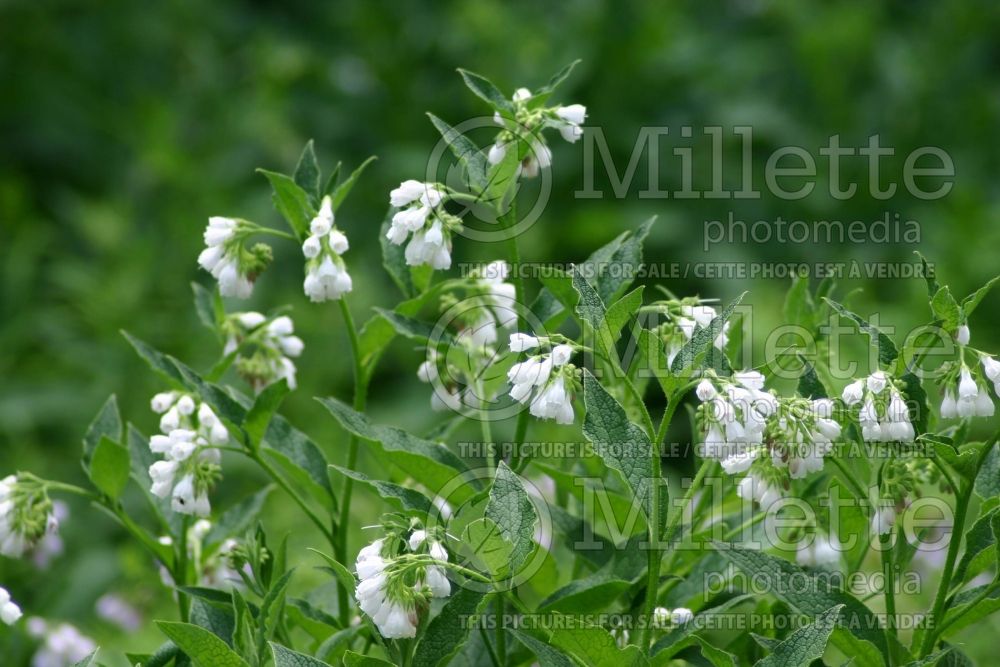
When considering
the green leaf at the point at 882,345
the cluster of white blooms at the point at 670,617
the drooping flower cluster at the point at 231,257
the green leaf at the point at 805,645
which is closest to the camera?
the green leaf at the point at 805,645

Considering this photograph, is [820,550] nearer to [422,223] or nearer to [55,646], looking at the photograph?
[422,223]

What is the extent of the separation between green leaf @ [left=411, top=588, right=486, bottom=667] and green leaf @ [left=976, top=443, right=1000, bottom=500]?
2.01 ft

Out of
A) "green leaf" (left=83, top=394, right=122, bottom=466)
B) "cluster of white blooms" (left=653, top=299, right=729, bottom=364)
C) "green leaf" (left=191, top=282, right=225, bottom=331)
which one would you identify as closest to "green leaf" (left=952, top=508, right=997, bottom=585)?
"cluster of white blooms" (left=653, top=299, right=729, bottom=364)

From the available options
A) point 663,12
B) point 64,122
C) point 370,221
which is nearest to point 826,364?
point 370,221

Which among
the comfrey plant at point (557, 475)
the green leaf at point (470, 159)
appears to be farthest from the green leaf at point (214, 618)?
the green leaf at point (470, 159)

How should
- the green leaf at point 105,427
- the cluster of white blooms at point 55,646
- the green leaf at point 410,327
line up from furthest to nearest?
the cluster of white blooms at point 55,646
the green leaf at point 105,427
the green leaf at point 410,327

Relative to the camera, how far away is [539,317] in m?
1.68

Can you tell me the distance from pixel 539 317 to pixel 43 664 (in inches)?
51.4

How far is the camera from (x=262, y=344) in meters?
1.84

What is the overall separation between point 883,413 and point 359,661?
24.1 inches

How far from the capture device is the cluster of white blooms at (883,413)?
4.46 ft

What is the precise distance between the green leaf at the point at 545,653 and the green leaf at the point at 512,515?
2.8 inches

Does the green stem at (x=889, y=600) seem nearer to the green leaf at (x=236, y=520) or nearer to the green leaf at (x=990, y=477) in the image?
the green leaf at (x=990, y=477)

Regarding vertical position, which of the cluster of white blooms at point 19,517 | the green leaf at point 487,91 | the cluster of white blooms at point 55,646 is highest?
the green leaf at point 487,91
